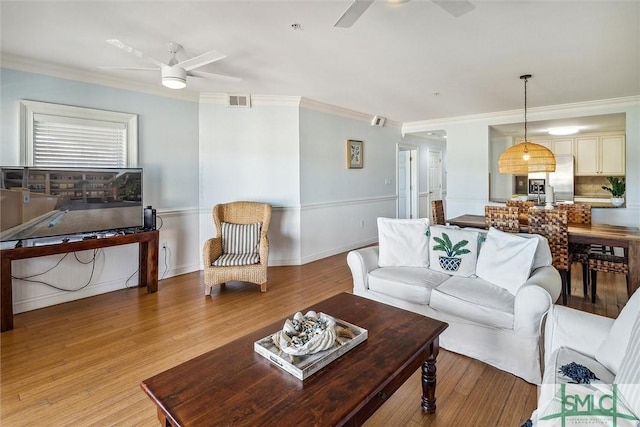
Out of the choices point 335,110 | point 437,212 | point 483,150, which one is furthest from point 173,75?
point 483,150

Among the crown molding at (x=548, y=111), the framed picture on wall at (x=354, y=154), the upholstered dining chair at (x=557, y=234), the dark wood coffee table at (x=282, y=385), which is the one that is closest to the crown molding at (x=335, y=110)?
the framed picture on wall at (x=354, y=154)

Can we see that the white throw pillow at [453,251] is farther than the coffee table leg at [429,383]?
Yes

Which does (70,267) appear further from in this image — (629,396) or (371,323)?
(629,396)

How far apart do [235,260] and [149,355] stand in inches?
55.6

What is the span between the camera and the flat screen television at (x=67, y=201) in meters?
2.82

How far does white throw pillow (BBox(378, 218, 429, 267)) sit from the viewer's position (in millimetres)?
2951

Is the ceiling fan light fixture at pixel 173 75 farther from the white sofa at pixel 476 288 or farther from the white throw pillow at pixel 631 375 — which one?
the white throw pillow at pixel 631 375

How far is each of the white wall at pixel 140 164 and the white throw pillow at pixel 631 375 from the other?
4.29 metres

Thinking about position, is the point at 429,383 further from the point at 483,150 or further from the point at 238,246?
the point at 483,150

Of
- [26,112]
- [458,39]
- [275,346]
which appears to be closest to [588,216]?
[458,39]

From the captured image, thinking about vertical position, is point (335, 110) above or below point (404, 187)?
above

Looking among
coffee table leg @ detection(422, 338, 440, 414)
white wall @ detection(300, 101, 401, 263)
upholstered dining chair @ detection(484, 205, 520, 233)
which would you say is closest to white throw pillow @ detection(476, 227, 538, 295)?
coffee table leg @ detection(422, 338, 440, 414)

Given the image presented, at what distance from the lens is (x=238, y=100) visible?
443 centimetres

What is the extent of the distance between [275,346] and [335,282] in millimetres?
2604
